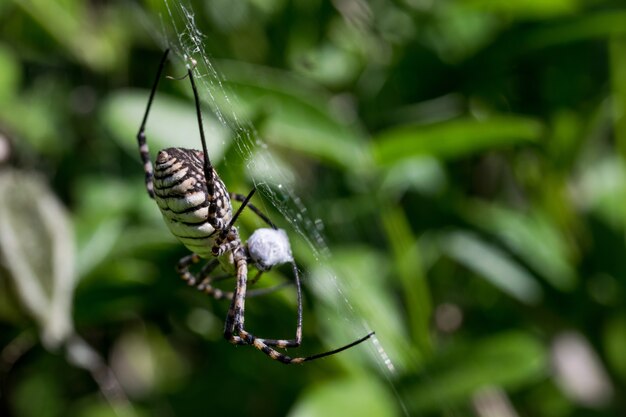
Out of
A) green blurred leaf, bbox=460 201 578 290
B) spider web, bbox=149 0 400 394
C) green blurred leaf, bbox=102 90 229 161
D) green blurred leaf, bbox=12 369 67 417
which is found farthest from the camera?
green blurred leaf, bbox=12 369 67 417

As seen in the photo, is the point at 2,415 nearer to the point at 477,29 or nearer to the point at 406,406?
the point at 406,406

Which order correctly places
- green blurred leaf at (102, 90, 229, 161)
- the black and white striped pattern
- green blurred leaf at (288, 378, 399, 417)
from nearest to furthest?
the black and white striped pattern → green blurred leaf at (288, 378, 399, 417) → green blurred leaf at (102, 90, 229, 161)

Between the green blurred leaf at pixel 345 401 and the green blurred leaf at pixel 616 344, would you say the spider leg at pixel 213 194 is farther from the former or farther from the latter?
the green blurred leaf at pixel 616 344

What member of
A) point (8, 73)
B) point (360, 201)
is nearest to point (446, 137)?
point (360, 201)

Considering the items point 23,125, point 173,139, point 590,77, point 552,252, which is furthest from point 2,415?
point 590,77

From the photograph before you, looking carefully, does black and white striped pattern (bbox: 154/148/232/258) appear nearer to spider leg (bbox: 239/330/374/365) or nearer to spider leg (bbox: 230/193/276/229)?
spider leg (bbox: 230/193/276/229)

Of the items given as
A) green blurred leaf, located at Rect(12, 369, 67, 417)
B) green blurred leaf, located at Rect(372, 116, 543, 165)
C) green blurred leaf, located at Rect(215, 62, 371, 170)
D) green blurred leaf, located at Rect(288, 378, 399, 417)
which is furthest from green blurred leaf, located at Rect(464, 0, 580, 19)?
green blurred leaf, located at Rect(12, 369, 67, 417)
